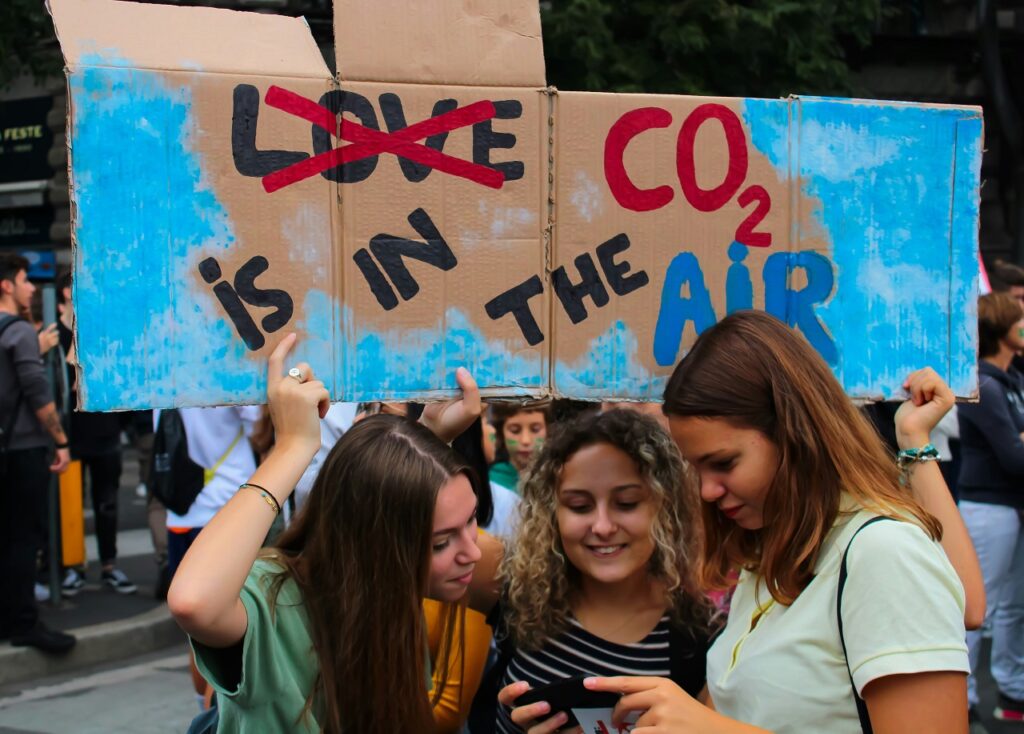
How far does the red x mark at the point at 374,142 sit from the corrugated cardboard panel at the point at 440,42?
0.07m

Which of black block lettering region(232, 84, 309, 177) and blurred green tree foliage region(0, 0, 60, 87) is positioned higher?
blurred green tree foliage region(0, 0, 60, 87)

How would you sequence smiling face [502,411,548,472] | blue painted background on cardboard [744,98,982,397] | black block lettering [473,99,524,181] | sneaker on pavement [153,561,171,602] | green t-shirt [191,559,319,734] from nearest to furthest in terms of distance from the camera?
green t-shirt [191,559,319,734] < black block lettering [473,99,524,181] < blue painted background on cardboard [744,98,982,397] < smiling face [502,411,548,472] < sneaker on pavement [153,561,171,602]

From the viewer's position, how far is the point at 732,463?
193 cm

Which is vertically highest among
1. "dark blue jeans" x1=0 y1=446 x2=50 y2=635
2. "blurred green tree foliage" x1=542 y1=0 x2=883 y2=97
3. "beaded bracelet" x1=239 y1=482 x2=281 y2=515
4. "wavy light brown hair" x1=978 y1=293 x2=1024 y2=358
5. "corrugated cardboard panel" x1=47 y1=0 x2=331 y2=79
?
"blurred green tree foliage" x1=542 y1=0 x2=883 y2=97

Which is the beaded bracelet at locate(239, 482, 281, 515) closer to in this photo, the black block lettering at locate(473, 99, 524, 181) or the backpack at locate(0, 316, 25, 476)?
the black block lettering at locate(473, 99, 524, 181)

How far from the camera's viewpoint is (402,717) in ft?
7.29

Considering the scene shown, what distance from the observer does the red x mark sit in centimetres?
213

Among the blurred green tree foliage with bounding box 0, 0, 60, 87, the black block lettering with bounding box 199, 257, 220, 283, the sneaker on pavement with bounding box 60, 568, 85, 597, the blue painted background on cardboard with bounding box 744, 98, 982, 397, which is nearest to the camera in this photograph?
the black block lettering with bounding box 199, 257, 220, 283

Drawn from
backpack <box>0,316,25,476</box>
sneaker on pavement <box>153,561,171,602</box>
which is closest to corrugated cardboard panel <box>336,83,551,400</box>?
backpack <box>0,316,25,476</box>

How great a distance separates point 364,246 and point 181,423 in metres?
3.92

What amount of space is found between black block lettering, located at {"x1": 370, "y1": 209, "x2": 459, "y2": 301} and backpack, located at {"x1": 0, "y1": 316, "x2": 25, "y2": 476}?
4.86m

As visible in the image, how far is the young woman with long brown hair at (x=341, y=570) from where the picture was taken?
2.00 m

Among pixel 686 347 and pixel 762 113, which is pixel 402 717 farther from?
pixel 762 113

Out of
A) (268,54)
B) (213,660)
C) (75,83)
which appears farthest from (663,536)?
(75,83)
